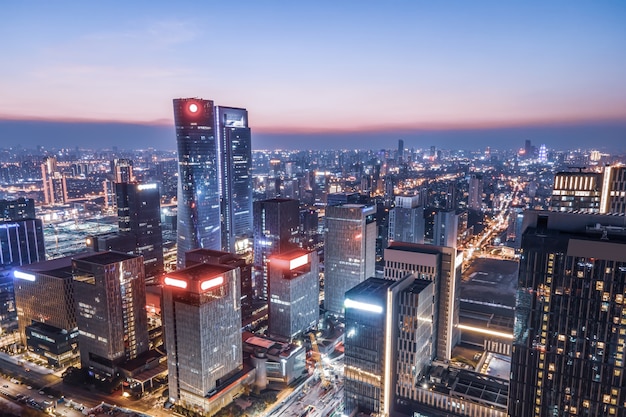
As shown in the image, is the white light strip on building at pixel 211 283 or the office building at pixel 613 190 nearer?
the white light strip on building at pixel 211 283

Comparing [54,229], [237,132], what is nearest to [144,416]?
[237,132]

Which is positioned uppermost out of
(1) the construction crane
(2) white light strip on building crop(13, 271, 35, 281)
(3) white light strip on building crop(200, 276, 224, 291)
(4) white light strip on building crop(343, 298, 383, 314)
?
(3) white light strip on building crop(200, 276, 224, 291)

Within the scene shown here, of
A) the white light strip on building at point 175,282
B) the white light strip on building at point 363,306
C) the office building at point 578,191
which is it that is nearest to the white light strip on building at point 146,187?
the white light strip on building at point 175,282

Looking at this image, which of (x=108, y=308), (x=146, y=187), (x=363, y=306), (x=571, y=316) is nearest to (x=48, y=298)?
(x=108, y=308)

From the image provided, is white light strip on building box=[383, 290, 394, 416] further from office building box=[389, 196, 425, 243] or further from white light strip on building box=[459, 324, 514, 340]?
office building box=[389, 196, 425, 243]

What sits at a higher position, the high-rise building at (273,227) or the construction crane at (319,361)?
the high-rise building at (273,227)

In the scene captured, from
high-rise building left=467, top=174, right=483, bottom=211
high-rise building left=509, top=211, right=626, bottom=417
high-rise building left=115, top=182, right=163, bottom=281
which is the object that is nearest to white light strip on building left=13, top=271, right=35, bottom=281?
high-rise building left=115, top=182, right=163, bottom=281

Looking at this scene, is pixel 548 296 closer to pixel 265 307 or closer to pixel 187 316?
pixel 187 316

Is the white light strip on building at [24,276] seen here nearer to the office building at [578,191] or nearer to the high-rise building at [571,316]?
the high-rise building at [571,316]
